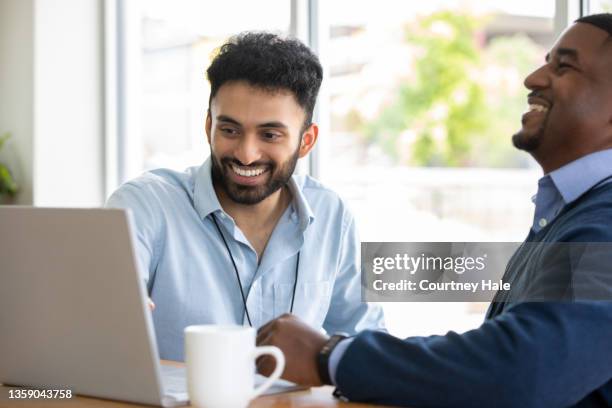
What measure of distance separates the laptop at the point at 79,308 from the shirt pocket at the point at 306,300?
0.60 meters

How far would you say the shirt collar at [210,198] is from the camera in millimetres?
1870

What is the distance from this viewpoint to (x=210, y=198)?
1.88 meters

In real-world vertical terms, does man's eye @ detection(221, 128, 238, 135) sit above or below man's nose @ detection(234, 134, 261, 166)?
above

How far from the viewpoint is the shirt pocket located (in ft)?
6.16

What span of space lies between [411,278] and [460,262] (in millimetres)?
133

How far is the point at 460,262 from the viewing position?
2184 mm

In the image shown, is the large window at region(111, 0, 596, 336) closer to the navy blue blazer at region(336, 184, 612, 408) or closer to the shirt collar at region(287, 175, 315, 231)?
the shirt collar at region(287, 175, 315, 231)

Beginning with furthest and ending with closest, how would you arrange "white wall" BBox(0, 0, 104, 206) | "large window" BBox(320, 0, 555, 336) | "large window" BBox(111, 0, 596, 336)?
"large window" BBox(320, 0, 555, 336) → "white wall" BBox(0, 0, 104, 206) → "large window" BBox(111, 0, 596, 336)

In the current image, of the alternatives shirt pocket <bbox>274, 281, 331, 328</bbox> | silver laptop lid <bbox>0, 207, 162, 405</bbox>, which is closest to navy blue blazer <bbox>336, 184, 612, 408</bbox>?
silver laptop lid <bbox>0, 207, 162, 405</bbox>

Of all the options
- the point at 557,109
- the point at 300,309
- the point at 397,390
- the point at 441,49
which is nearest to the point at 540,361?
the point at 397,390

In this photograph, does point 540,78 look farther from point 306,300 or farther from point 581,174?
point 306,300

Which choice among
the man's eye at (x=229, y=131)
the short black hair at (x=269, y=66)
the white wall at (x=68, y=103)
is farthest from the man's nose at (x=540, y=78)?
the white wall at (x=68, y=103)

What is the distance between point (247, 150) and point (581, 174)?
72cm

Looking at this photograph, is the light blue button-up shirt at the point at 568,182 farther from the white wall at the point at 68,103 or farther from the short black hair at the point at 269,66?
the white wall at the point at 68,103
